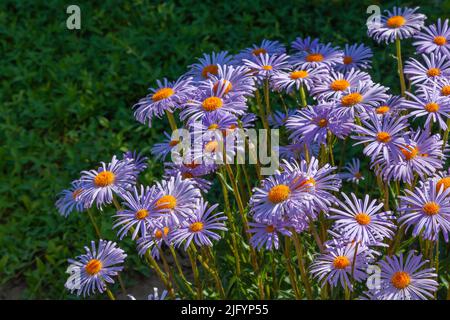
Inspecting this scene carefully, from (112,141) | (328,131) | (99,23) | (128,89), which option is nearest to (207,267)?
(328,131)

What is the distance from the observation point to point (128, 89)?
501 cm

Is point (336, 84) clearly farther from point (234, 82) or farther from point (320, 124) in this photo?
point (234, 82)

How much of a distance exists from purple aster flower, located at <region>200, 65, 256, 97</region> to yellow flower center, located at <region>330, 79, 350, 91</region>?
12.0 inches

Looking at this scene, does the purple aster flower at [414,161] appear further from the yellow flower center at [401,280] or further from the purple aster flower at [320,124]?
the yellow flower center at [401,280]

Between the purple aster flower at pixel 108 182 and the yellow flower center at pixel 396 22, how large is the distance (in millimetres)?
1321

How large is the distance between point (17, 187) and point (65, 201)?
180 centimetres

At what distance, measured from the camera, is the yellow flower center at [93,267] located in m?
2.48

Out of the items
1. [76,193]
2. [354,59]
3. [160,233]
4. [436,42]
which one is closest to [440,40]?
[436,42]

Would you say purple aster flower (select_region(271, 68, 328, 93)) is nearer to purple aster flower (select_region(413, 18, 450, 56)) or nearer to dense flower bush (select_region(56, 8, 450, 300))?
dense flower bush (select_region(56, 8, 450, 300))

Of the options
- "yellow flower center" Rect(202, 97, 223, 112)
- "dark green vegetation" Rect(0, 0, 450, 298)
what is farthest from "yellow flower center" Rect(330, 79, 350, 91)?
"dark green vegetation" Rect(0, 0, 450, 298)

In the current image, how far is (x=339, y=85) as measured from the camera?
255 cm

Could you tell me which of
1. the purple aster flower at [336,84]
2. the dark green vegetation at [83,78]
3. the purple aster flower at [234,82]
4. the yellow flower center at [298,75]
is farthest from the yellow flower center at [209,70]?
the dark green vegetation at [83,78]

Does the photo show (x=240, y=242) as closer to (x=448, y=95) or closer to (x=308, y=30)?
(x=448, y=95)

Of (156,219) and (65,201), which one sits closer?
(156,219)
